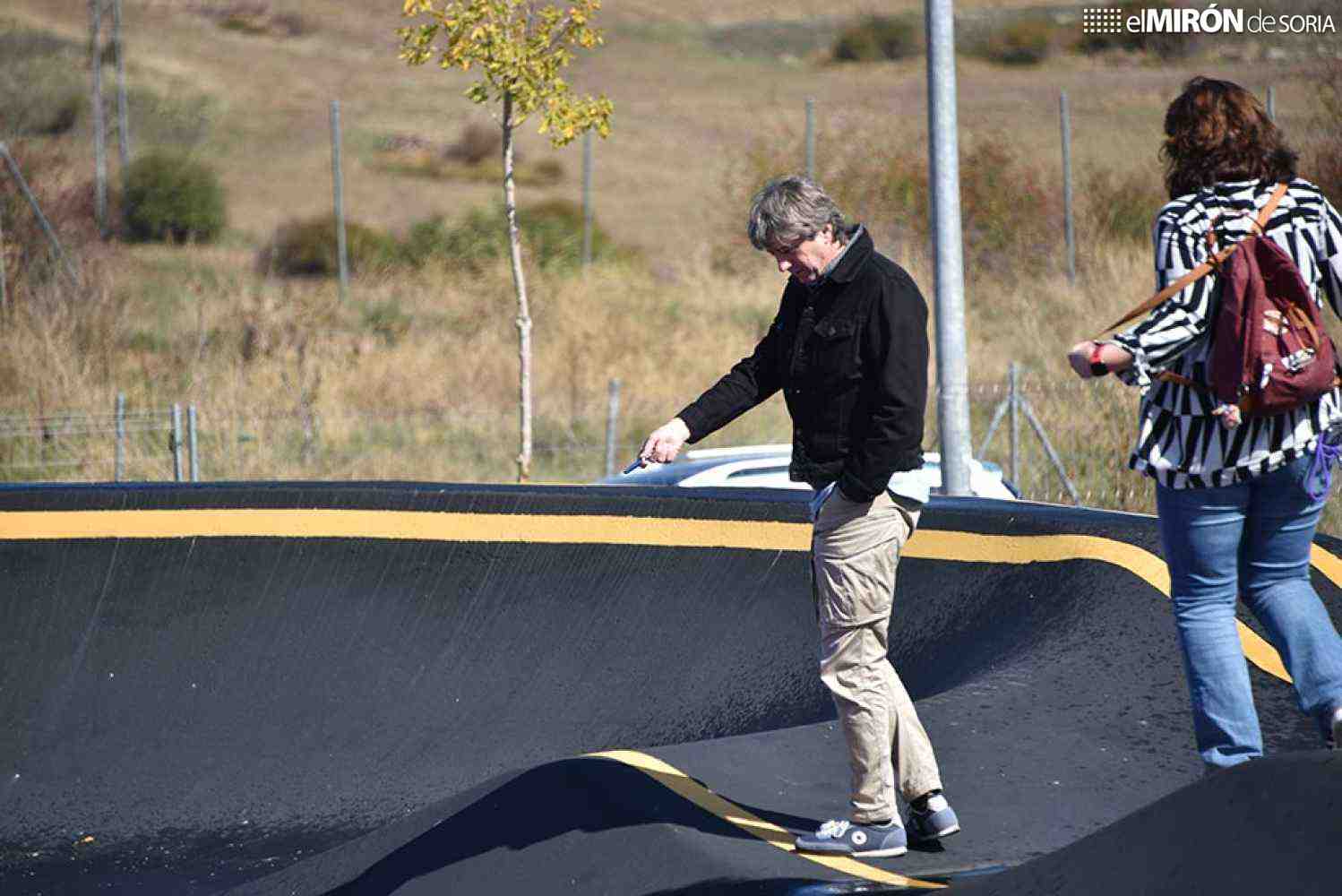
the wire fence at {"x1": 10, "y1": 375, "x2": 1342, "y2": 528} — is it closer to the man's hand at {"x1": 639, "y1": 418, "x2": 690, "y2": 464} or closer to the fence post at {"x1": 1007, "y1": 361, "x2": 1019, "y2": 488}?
the fence post at {"x1": 1007, "y1": 361, "x2": 1019, "y2": 488}

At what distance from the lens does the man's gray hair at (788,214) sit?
166 inches

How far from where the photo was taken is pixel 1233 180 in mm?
4066

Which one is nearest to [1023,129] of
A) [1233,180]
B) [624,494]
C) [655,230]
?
[655,230]

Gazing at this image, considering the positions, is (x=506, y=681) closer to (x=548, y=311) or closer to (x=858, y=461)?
(x=858, y=461)

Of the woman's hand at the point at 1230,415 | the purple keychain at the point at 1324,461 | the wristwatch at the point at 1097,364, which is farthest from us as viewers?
the purple keychain at the point at 1324,461

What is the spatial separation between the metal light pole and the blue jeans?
13.1 ft

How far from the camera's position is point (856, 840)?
4352 mm

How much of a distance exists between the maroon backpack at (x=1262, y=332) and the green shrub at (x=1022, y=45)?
4790 cm

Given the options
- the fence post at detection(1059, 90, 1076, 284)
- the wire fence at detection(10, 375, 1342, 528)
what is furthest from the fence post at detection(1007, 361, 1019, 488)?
the fence post at detection(1059, 90, 1076, 284)

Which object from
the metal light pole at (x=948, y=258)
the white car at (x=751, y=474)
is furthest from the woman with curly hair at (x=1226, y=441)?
the white car at (x=751, y=474)

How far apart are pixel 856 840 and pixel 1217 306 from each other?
5.18ft

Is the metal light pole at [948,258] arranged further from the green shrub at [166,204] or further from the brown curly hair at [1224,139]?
the green shrub at [166,204]

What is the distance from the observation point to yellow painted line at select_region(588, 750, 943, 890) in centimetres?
417

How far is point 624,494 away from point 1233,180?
13.0 ft
